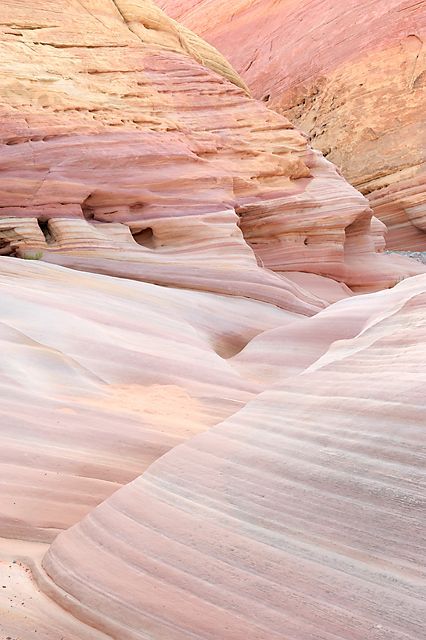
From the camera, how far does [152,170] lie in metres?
9.23

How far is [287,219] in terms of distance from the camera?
10734 millimetres

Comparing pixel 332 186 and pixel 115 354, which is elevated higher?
pixel 332 186

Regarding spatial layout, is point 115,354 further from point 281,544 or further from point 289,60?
point 289,60

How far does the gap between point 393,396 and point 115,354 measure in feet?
7.60

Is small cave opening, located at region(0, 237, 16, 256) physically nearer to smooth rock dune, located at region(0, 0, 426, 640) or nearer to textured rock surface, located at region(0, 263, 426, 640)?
smooth rock dune, located at region(0, 0, 426, 640)

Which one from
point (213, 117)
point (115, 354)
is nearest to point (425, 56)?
point (213, 117)

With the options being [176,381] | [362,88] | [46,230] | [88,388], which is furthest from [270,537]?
[362,88]

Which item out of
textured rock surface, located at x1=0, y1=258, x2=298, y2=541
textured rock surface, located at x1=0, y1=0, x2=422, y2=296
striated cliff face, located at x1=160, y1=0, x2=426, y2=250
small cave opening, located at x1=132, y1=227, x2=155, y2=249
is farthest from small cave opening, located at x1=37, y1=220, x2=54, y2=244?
striated cliff face, located at x1=160, y1=0, x2=426, y2=250

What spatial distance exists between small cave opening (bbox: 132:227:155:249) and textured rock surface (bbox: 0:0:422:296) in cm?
3

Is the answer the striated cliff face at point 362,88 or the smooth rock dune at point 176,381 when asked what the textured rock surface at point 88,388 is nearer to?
the smooth rock dune at point 176,381

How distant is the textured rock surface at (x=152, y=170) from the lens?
27.3 ft

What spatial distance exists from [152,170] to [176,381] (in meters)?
5.35

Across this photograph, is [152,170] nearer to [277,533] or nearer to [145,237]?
[145,237]

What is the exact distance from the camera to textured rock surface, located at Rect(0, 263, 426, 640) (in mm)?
1943
